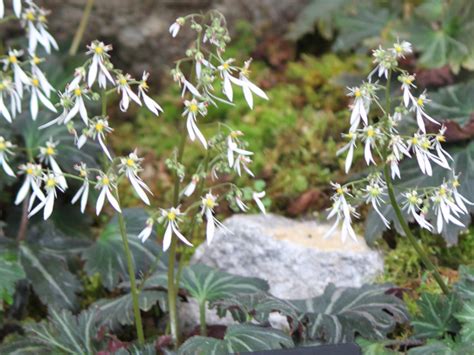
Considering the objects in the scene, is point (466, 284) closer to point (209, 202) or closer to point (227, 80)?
point (209, 202)

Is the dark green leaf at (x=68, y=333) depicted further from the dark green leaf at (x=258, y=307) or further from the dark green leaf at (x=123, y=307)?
the dark green leaf at (x=258, y=307)

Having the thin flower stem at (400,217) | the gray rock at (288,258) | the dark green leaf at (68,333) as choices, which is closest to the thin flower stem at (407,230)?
the thin flower stem at (400,217)

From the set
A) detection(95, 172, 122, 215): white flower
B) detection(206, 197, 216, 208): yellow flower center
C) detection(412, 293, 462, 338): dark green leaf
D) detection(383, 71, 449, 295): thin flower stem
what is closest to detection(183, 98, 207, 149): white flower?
detection(206, 197, 216, 208): yellow flower center

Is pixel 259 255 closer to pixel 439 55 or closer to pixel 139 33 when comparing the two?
pixel 439 55

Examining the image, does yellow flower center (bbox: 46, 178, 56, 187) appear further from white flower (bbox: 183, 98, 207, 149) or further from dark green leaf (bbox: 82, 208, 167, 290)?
dark green leaf (bbox: 82, 208, 167, 290)

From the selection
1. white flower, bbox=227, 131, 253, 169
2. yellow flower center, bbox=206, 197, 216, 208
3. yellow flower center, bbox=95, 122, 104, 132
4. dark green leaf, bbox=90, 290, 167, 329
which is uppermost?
yellow flower center, bbox=95, 122, 104, 132

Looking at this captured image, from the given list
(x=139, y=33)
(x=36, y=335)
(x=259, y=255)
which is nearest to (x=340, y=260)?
(x=259, y=255)
